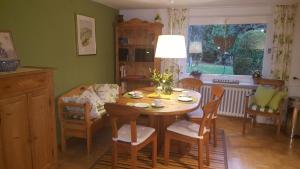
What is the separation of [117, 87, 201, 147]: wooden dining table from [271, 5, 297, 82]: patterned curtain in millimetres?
2036

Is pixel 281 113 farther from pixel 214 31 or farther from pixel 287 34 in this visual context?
pixel 214 31

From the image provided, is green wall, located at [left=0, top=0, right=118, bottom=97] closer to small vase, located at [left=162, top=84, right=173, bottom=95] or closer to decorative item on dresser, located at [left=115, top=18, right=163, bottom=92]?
decorative item on dresser, located at [left=115, top=18, right=163, bottom=92]

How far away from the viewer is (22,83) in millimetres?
1921

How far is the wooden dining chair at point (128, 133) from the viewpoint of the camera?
2.18 m

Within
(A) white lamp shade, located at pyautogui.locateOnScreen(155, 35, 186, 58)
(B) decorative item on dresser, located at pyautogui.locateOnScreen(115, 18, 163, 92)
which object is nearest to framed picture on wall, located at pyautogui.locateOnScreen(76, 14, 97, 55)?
(B) decorative item on dresser, located at pyautogui.locateOnScreen(115, 18, 163, 92)

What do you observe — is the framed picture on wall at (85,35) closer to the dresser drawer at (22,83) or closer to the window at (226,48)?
the dresser drawer at (22,83)

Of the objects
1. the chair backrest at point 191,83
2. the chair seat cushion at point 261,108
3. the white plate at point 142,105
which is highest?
the chair backrest at point 191,83

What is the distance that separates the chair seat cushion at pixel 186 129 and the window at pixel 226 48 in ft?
7.65

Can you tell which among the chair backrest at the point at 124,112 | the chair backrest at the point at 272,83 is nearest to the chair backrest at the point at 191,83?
the chair backrest at the point at 272,83

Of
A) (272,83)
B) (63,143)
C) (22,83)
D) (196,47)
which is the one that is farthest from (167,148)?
(196,47)

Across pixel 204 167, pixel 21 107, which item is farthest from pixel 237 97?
pixel 21 107

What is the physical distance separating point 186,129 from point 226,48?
270 centimetres

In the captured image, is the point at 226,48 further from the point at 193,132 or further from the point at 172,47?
the point at 193,132

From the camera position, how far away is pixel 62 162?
2.80 metres
